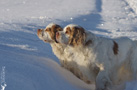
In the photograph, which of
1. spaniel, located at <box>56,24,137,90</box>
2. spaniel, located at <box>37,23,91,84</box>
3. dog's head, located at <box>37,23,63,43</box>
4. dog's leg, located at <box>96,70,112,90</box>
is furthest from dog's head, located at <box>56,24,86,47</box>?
dog's leg, located at <box>96,70,112,90</box>

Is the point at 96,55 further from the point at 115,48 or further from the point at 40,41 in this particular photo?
the point at 40,41

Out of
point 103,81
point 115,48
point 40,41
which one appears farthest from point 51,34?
point 40,41

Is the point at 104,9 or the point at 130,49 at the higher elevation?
the point at 130,49

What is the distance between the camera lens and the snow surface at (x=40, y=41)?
15.3ft

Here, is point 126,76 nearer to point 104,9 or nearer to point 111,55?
→ point 111,55

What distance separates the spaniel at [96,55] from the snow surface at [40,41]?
28 cm

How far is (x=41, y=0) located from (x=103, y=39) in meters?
16.3

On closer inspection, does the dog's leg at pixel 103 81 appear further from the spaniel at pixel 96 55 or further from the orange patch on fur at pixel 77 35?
the orange patch on fur at pixel 77 35

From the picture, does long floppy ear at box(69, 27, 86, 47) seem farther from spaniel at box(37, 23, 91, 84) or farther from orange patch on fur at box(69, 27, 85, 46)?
spaniel at box(37, 23, 91, 84)

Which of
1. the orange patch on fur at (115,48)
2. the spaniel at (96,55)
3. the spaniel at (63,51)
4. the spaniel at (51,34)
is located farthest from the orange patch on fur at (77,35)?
the orange patch on fur at (115,48)

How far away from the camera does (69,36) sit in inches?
210

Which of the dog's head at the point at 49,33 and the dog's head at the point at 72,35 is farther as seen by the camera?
the dog's head at the point at 49,33


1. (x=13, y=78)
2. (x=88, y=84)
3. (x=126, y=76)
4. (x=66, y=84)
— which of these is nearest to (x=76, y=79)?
(x=88, y=84)

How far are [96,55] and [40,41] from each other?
3556 millimetres
